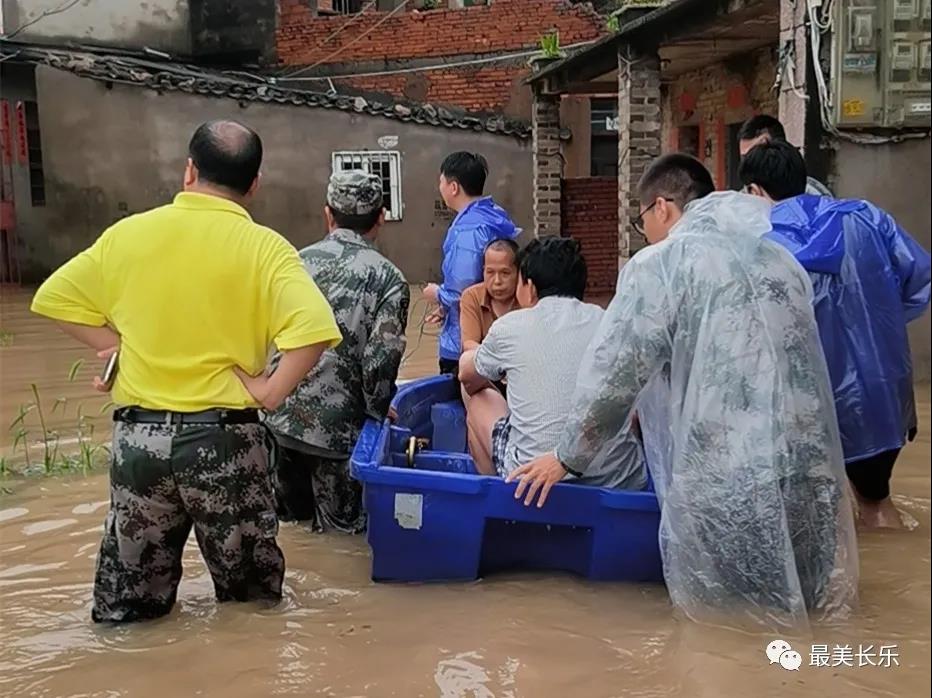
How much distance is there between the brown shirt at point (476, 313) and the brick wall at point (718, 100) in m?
5.29

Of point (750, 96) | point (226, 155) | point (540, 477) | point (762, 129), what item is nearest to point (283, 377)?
point (226, 155)

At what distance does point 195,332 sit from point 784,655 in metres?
1.86

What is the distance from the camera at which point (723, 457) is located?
9.80 feet

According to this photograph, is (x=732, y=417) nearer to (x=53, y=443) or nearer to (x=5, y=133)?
(x=53, y=443)

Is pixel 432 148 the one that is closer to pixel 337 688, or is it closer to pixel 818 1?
pixel 818 1

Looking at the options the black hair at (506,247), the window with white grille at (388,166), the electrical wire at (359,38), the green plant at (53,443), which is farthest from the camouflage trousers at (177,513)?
the electrical wire at (359,38)

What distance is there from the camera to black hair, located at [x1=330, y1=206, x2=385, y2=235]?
13.7 ft

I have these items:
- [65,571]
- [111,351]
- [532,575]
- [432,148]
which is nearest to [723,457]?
[532,575]

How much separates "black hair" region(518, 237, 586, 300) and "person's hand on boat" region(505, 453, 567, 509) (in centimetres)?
62

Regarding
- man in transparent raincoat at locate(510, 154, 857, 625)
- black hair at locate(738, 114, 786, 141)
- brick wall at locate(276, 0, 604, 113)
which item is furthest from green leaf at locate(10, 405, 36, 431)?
brick wall at locate(276, 0, 604, 113)

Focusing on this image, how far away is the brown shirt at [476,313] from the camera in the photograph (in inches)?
176

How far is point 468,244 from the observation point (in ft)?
15.3

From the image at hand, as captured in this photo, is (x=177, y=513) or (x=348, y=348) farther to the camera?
(x=348, y=348)

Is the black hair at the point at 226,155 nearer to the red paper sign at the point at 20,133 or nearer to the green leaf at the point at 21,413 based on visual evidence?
the green leaf at the point at 21,413
